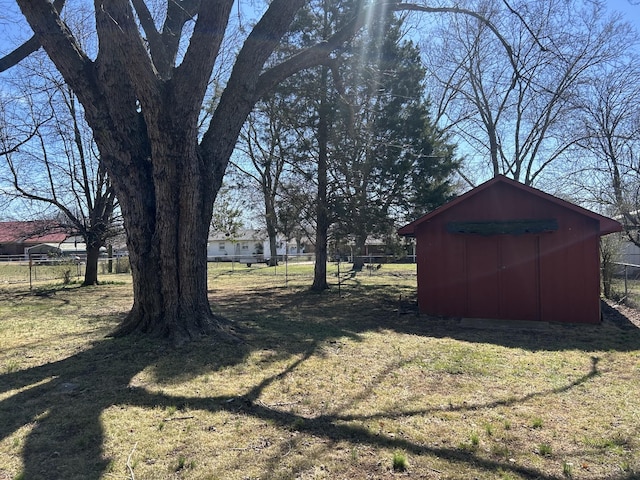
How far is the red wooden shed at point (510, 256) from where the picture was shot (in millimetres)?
9961

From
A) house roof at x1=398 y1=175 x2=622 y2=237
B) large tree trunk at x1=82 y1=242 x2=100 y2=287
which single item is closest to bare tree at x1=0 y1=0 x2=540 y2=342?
house roof at x1=398 y1=175 x2=622 y2=237

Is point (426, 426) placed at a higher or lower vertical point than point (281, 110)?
lower

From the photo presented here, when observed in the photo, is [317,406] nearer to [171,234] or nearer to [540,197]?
[171,234]

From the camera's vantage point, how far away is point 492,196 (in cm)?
1062

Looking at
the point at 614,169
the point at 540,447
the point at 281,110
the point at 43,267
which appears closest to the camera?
the point at 540,447

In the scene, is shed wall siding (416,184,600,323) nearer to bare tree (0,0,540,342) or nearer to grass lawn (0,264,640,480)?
grass lawn (0,264,640,480)

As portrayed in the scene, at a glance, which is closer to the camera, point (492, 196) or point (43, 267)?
point (492, 196)

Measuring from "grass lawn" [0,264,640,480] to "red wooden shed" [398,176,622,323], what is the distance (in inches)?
74.4

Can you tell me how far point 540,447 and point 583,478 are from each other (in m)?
0.46

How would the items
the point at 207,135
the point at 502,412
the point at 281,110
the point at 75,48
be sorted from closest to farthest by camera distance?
the point at 502,412, the point at 75,48, the point at 207,135, the point at 281,110

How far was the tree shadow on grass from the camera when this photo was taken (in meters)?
3.31

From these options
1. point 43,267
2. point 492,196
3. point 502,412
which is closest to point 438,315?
point 492,196

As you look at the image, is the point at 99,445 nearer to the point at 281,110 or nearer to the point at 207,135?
the point at 207,135

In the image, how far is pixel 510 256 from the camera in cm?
1057
